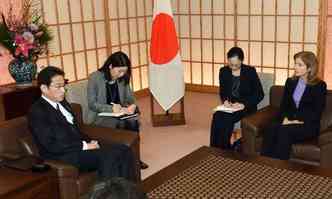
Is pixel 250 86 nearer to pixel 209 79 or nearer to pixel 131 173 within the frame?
pixel 131 173

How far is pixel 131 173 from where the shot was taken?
3010 mm

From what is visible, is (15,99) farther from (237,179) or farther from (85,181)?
(237,179)

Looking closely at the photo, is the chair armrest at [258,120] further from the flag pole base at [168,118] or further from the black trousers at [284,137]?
the flag pole base at [168,118]

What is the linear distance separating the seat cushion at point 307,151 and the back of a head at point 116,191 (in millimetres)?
2431

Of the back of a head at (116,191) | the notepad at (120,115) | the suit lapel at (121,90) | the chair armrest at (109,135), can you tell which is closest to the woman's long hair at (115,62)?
the suit lapel at (121,90)

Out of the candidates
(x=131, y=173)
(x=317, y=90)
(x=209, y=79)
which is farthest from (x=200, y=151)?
(x=209, y=79)

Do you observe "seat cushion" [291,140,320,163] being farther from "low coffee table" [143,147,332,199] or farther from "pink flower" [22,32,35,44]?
"pink flower" [22,32,35,44]

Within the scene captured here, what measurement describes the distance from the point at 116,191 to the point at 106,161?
1806 mm

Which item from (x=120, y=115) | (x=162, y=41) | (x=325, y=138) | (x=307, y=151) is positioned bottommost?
(x=307, y=151)

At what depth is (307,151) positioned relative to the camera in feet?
10.7

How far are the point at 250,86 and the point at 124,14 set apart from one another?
2.83 metres

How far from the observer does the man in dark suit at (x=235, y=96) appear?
3863 mm

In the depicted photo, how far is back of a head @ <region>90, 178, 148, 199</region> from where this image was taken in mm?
1049

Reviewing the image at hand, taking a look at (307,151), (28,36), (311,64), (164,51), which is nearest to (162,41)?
(164,51)
